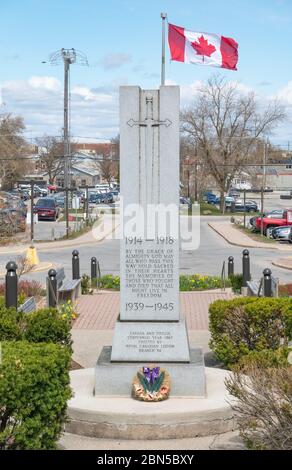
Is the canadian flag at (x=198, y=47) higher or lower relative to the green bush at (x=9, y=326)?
higher

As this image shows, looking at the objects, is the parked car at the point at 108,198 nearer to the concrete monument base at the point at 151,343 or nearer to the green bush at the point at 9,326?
the green bush at the point at 9,326

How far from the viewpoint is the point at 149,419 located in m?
7.62

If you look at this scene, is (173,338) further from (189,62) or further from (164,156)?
(189,62)

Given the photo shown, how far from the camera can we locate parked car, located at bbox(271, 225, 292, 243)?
39500 millimetres

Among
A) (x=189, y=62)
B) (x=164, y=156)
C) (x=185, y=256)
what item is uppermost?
(x=189, y=62)

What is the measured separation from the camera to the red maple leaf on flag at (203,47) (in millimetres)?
17766

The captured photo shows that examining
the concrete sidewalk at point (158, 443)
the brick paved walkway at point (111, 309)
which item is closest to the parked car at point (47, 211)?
the brick paved walkway at point (111, 309)

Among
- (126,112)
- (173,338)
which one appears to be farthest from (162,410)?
(126,112)

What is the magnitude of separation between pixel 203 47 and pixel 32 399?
44.0 ft

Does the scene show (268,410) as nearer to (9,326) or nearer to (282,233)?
(9,326)

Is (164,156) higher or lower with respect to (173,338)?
higher

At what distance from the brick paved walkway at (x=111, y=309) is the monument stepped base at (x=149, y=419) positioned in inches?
252

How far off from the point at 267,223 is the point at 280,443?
39.2 m

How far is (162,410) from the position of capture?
781 centimetres
